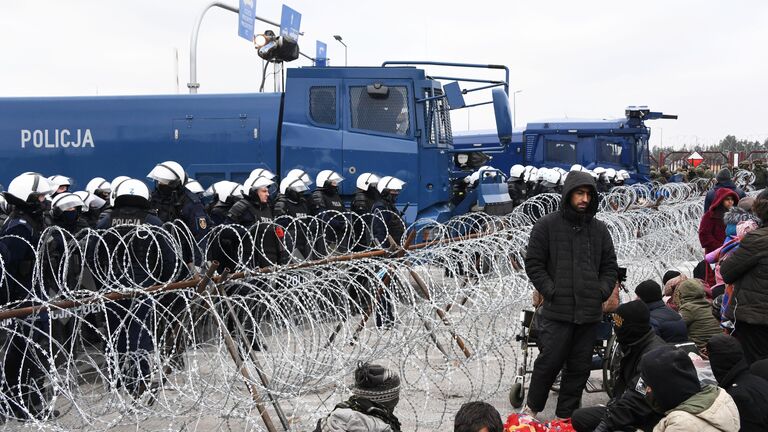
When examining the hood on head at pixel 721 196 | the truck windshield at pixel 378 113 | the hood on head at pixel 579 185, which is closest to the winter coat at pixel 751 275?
the hood on head at pixel 579 185

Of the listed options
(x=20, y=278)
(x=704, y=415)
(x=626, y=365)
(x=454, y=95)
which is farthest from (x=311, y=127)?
(x=704, y=415)

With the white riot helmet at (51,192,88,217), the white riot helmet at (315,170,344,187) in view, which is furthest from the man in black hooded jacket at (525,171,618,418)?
the white riot helmet at (315,170,344,187)

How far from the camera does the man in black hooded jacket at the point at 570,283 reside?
5.75m

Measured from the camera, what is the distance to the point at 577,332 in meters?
5.88

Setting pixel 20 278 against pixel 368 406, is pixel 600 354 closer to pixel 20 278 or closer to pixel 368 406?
pixel 368 406

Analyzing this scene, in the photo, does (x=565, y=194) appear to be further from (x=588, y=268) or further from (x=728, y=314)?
(x=728, y=314)

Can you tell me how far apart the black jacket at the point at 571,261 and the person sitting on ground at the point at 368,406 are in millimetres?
2029

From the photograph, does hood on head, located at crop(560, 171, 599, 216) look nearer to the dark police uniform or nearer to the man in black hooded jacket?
the man in black hooded jacket

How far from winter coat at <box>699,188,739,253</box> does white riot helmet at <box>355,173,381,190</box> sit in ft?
13.7

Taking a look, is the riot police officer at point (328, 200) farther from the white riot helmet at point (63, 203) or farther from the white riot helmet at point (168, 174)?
the white riot helmet at point (63, 203)

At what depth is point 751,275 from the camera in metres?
5.85

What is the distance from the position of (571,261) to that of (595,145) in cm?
1646

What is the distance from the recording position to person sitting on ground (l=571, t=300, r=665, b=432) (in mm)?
4664

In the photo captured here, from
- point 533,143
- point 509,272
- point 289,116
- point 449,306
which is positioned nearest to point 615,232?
point 509,272
